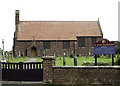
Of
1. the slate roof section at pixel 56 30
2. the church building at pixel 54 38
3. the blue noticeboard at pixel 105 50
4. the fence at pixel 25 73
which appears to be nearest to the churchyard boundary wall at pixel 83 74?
the fence at pixel 25 73

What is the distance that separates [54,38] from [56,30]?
2981mm

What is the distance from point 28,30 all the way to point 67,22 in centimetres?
1039

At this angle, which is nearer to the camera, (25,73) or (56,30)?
(25,73)

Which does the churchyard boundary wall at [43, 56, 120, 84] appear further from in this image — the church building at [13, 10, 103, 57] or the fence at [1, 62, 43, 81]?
the church building at [13, 10, 103, 57]

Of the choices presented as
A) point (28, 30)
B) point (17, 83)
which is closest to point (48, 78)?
point (17, 83)

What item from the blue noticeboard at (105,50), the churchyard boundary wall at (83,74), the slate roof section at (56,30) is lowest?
the churchyard boundary wall at (83,74)

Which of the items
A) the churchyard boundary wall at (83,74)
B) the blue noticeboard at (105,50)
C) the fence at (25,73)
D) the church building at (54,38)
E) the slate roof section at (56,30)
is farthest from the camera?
the slate roof section at (56,30)

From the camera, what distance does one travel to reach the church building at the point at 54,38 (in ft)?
145

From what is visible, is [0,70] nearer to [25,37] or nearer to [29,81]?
[29,81]

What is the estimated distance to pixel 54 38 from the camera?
44.5 meters

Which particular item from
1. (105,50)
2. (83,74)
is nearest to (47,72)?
(83,74)

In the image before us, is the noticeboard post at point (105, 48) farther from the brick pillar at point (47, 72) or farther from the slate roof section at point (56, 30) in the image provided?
the slate roof section at point (56, 30)

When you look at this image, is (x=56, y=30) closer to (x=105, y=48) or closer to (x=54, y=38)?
(x=54, y=38)

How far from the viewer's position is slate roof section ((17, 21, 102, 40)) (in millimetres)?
44906
